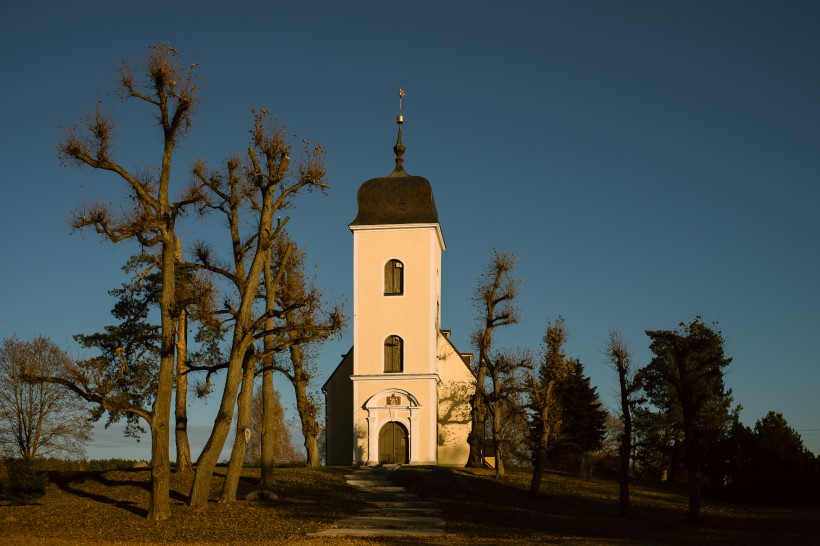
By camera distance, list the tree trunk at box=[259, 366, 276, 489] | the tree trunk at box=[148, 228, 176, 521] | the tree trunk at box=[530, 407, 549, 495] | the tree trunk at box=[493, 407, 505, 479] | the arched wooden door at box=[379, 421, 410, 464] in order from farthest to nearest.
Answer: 1. the arched wooden door at box=[379, 421, 410, 464]
2. the tree trunk at box=[493, 407, 505, 479]
3. the tree trunk at box=[530, 407, 549, 495]
4. the tree trunk at box=[259, 366, 276, 489]
5. the tree trunk at box=[148, 228, 176, 521]

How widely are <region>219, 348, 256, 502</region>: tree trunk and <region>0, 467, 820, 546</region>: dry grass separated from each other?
48 centimetres

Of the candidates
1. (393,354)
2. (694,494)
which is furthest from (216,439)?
(393,354)

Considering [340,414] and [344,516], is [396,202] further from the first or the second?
[344,516]

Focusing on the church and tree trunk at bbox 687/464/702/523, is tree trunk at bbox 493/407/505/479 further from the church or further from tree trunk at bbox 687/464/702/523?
tree trunk at bbox 687/464/702/523

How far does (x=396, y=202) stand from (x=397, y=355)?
7364mm

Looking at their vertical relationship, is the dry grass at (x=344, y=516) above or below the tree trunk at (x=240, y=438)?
below

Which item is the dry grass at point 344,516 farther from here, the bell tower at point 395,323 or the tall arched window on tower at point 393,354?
the tall arched window on tower at point 393,354

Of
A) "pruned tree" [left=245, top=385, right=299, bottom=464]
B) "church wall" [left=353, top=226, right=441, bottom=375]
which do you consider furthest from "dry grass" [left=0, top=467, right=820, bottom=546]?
"pruned tree" [left=245, top=385, right=299, bottom=464]

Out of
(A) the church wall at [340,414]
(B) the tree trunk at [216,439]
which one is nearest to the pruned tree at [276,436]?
(A) the church wall at [340,414]

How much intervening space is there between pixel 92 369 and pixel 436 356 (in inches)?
929

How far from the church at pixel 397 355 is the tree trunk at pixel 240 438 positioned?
54.5 feet

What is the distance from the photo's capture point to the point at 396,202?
44.2m

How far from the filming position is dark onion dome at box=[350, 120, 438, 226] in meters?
43.7

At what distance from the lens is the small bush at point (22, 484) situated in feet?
85.0
